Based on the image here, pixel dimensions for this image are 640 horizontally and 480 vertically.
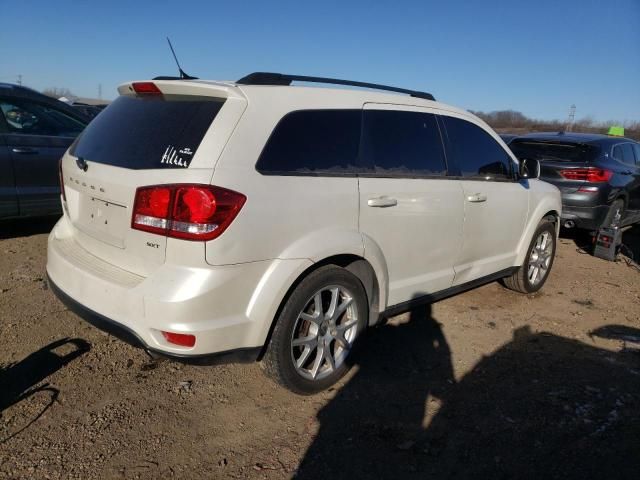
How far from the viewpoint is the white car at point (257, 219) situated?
2424 millimetres

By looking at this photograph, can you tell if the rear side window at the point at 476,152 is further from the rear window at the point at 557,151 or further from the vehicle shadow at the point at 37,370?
the vehicle shadow at the point at 37,370

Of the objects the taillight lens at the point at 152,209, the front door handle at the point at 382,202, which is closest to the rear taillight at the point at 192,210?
the taillight lens at the point at 152,209

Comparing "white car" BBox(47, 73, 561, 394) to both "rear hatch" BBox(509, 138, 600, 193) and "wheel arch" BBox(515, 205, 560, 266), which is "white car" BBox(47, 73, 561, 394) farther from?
"rear hatch" BBox(509, 138, 600, 193)

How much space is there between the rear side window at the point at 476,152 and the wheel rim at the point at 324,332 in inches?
60.9

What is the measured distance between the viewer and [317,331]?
2.99m

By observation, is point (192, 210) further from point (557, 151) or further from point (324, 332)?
point (557, 151)

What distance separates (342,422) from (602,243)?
5.44m

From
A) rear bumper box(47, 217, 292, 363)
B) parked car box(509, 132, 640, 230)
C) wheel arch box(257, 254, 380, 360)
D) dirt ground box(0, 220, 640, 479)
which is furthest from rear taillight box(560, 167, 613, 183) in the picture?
rear bumper box(47, 217, 292, 363)

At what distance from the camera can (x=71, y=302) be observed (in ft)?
9.23

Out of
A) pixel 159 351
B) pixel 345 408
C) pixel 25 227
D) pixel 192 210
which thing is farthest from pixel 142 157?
pixel 25 227

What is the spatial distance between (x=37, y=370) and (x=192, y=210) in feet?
5.58

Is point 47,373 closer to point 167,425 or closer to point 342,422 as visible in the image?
point 167,425

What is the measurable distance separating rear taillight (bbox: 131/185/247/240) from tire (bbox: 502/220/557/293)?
347 cm

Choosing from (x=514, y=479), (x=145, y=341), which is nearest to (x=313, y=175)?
(x=145, y=341)
